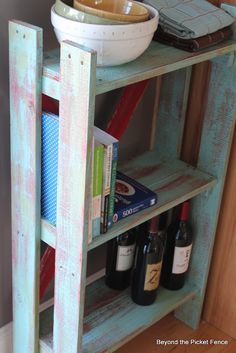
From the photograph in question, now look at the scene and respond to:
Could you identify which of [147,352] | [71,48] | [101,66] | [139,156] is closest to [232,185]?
[139,156]

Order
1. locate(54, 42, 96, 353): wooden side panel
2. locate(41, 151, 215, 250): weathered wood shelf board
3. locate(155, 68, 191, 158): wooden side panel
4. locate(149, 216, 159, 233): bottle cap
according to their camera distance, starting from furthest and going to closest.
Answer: locate(155, 68, 191, 158): wooden side panel < locate(149, 216, 159, 233): bottle cap < locate(41, 151, 215, 250): weathered wood shelf board < locate(54, 42, 96, 353): wooden side panel

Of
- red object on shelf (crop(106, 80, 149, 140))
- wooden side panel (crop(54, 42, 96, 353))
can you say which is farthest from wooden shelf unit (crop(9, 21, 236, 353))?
red object on shelf (crop(106, 80, 149, 140))

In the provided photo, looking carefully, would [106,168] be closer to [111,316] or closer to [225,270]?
[111,316]

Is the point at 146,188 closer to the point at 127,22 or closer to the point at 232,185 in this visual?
the point at 232,185

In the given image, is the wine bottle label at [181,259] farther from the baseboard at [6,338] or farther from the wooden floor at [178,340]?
the baseboard at [6,338]

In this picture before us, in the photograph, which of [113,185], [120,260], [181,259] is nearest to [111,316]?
[120,260]

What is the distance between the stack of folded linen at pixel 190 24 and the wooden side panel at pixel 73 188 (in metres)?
0.35

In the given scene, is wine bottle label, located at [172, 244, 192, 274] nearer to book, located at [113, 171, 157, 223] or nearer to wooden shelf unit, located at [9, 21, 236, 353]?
wooden shelf unit, located at [9, 21, 236, 353]

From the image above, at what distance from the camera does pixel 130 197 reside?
4.82 ft

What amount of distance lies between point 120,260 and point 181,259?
0.61 ft

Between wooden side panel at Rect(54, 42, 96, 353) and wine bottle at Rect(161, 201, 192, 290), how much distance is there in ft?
1.54

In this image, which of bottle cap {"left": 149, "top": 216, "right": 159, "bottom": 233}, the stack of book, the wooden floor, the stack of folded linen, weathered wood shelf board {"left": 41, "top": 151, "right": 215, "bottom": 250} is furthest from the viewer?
the wooden floor

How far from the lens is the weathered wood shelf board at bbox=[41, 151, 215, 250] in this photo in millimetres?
1476

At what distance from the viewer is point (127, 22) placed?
1170 millimetres
